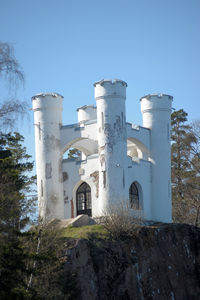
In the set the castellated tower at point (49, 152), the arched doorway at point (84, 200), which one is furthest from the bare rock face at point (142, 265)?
the castellated tower at point (49, 152)

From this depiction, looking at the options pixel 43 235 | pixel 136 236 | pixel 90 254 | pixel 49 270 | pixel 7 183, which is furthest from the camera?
pixel 136 236

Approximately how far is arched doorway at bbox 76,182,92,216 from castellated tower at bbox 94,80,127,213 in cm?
211

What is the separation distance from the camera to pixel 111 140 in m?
34.2

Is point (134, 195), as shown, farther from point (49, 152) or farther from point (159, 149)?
point (49, 152)

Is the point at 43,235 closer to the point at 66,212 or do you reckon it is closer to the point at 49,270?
the point at 49,270

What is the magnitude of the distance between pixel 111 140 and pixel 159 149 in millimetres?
4741

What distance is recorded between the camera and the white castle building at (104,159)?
112ft

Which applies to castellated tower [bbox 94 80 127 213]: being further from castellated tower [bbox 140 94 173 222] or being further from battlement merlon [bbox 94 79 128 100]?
castellated tower [bbox 140 94 173 222]

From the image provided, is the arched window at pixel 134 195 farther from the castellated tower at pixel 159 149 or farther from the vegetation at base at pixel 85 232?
the vegetation at base at pixel 85 232

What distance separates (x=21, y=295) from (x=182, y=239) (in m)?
16.2

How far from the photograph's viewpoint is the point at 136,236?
31.8 m

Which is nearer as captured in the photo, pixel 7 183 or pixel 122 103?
pixel 7 183

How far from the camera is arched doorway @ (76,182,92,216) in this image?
1411 inches

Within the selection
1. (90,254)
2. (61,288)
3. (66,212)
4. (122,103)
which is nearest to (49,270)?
(61,288)
